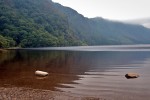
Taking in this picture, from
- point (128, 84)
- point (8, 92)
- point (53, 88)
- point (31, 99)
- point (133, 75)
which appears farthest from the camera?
point (133, 75)

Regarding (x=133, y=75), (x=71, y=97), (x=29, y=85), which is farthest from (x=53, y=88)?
(x=133, y=75)

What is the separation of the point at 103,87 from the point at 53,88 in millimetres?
6812

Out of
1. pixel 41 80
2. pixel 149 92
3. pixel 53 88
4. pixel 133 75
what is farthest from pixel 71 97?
pixel 133 75

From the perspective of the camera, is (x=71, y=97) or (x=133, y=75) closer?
(x=71, y=97)

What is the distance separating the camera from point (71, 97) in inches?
1093

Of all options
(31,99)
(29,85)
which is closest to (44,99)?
(31,99)

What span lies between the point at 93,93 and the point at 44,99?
22.4 feet

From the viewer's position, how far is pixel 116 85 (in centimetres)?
3538

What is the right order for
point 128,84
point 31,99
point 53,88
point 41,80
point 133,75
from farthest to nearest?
1. point 133,75
2. point 41,80
3. point 128,84
4. point 53,88
5. point 31,99

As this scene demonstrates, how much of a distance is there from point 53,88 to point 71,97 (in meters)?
6.32

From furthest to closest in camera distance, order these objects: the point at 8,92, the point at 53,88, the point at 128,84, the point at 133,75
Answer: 1. the point at 133,75
2. the point at 128,84
3. the point at 53,88
4. the point at 8,92

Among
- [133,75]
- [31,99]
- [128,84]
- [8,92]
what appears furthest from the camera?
[133,75]

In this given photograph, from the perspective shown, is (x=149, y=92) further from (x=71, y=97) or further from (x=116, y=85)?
(x=71, y=97)

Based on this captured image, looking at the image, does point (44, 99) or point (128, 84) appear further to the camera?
point (128, 84)
